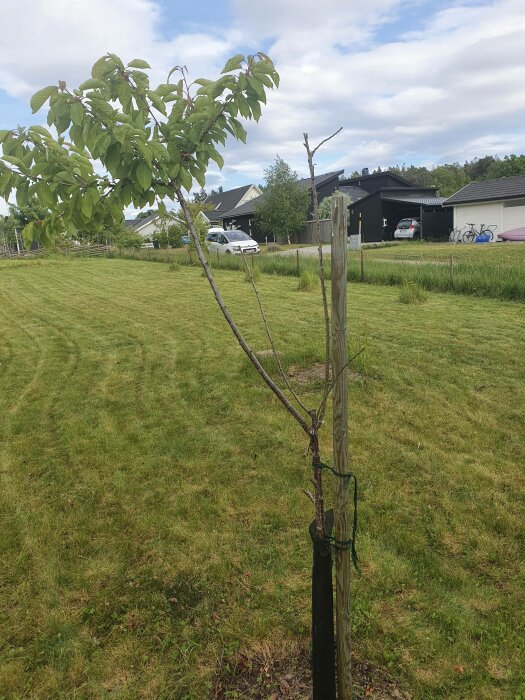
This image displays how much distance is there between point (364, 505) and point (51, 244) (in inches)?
99.9

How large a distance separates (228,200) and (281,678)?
47.3 meters

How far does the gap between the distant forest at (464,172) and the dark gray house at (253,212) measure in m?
14.6

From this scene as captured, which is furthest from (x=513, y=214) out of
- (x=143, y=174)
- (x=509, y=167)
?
(x=509, y=167)

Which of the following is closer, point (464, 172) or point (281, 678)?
point (281, 678)

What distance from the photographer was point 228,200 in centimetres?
4650

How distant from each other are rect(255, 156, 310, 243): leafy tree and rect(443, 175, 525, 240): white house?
9017mm

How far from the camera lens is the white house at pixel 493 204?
81.1 ft

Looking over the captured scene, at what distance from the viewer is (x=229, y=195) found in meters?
47.3

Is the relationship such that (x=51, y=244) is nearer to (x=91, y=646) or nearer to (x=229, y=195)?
(x=91, y=646)

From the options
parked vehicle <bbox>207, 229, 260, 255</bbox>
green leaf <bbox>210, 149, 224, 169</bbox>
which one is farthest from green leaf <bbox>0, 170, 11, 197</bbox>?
parked vehicle <bbox>207, 229, 260, 255</bbox>

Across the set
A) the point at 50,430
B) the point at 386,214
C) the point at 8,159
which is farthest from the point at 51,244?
the point at 386,214

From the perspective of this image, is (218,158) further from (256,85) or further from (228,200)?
(228,200)

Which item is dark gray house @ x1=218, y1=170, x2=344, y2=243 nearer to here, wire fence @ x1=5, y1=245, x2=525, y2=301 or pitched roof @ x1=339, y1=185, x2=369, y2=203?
pitched roof @ x1=339, y1=185, x2=369, y2=203

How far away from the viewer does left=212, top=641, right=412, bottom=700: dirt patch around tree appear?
82.0 inches
